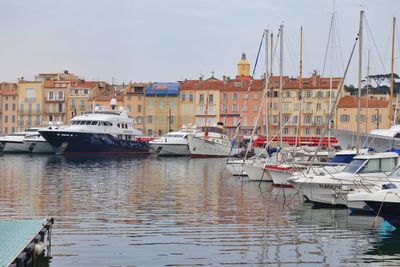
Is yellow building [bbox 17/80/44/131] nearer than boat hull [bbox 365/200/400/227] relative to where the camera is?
No

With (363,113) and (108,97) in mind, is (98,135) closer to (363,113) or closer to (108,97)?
(108,97)

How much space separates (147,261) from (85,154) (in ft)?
276

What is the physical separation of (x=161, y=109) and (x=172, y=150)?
38088mm

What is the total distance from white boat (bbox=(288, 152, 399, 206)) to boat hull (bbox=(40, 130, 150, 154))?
69556 mm

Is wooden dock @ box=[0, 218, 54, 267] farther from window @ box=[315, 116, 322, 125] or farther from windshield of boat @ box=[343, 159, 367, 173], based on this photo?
window @ box=[315, 116, 322, 125]

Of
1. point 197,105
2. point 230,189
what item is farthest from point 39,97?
point 230,189

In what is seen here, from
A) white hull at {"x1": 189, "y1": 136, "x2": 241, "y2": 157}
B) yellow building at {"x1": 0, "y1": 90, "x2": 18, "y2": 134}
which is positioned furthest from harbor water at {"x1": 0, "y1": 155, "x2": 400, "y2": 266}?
yellow building at {"x1": 0, "y1": 90, "x2": 18, "y2": 134}

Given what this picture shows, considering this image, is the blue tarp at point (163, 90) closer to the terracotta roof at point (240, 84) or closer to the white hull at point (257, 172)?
the terracotta roof at point (240, 84)

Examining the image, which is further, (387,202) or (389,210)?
(389,210)

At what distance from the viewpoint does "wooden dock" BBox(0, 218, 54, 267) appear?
1781 centimetres

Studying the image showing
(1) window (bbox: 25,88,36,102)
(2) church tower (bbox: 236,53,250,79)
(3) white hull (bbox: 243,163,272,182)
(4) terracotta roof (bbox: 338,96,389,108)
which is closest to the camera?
(3) white hull (bbox: 243,163,272,182)

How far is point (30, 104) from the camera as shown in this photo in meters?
147

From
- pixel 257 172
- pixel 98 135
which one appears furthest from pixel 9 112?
pixel 257 172

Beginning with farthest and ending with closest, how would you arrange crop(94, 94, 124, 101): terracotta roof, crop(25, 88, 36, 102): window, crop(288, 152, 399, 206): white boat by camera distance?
1. crop(25, 88, 36, 102): window
2. crop(94, 94, 124, 101): terracotta roof
3. crop(288, 152, 399, 206): white boat
